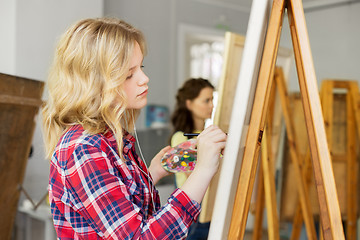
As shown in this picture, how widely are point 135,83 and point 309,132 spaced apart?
1.42ft

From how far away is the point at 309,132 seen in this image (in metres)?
1.02

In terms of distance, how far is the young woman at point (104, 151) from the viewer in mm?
885

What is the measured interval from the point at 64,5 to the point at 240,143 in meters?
2.55

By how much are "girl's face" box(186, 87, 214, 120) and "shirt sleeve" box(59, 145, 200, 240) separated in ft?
5.68

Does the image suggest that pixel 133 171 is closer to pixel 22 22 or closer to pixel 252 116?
pixel 252 116

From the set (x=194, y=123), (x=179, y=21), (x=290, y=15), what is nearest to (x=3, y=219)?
(x=194, y=123)

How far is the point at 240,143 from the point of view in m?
0.93

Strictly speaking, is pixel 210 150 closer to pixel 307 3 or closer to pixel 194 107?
pixel 194 107

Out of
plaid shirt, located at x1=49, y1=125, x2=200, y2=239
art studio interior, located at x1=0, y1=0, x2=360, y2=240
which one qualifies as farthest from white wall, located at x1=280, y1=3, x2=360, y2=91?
plaid shirt, located at x1=49, y1=125, x2=200, y2=239

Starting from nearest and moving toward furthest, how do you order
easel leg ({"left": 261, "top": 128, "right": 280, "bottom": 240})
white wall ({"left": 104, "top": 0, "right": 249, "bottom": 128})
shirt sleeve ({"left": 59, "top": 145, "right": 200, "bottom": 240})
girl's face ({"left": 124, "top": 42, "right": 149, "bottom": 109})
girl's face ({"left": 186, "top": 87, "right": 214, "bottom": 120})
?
shirt sleeve ({"left": 59, "top": 145, "right": 200, "bottom": 240})
girl's face ({"left": 124, "top": 42, "right": 149, "bottom": 109})
easel leg ({"left": 261, "top": 128, "right": 280, "bottom": 240})
girl's face ({"left": 186, "top": 87, "right": 214, "bottom": 120})
white wall ({"left": 104, "top": 0, "right": 249, "bottom": 128})

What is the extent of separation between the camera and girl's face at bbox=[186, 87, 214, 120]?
8.66ft

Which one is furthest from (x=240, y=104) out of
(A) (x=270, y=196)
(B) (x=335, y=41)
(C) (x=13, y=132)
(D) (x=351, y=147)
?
(B) (x=335, y=41)

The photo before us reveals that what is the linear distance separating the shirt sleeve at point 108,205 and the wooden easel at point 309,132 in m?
0.13

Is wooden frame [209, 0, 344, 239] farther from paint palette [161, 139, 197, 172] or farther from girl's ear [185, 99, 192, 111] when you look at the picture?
girl's ear [185, 99, 192, 111]
